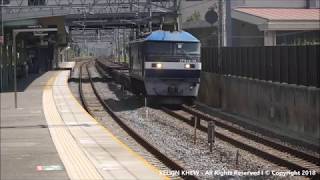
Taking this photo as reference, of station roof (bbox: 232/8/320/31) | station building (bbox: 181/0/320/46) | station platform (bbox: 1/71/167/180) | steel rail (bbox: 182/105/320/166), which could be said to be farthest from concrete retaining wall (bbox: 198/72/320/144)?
station roof (bbox: 232/8/320/31)

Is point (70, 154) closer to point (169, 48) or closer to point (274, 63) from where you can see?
point (274, 63)

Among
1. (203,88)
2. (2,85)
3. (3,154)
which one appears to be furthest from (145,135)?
(2,85)

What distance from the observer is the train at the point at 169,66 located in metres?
25.1

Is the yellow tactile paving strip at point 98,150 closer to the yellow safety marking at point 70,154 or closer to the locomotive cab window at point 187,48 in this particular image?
the yellow safety marking at point 70,154

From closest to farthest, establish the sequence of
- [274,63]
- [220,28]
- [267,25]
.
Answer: [274,63], [220,28], [267,25]

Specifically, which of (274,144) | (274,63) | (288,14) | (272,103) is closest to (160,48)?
(274,63)

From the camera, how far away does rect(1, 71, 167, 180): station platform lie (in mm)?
10703

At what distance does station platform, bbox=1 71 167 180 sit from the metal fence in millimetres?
6096

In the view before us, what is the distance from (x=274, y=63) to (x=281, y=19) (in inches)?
1201

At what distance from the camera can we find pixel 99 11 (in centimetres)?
5169

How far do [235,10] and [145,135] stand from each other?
40.8 metres

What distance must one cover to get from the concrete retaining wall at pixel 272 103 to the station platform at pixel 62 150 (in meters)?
5.20

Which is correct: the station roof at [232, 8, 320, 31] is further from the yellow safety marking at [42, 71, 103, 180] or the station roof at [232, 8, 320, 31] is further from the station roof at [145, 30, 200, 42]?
the yellow safety marking at [42, 71, 103, 180]

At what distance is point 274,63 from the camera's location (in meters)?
20.7
